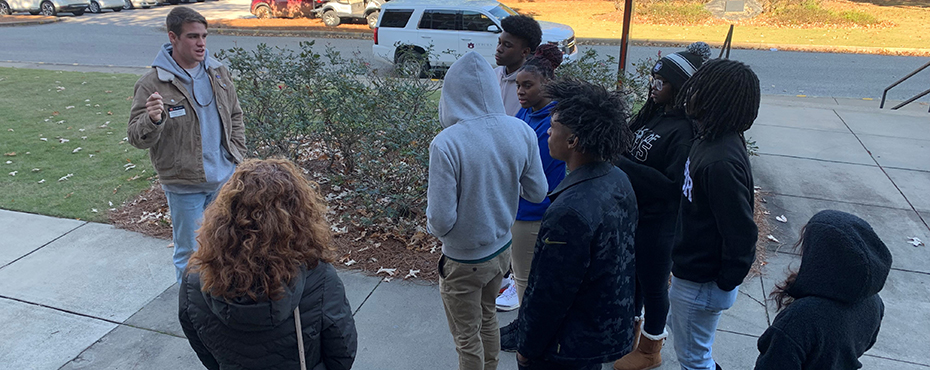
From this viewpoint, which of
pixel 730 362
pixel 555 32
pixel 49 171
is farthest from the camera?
pixel 555 32

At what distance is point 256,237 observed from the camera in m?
1.89

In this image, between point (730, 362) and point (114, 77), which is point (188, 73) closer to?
point (730, 362)

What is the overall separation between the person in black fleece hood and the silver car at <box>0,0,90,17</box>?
30353 millimetres

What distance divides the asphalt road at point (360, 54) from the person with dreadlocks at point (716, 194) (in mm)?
8527

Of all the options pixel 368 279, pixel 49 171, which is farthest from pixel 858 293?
pixel 49 171

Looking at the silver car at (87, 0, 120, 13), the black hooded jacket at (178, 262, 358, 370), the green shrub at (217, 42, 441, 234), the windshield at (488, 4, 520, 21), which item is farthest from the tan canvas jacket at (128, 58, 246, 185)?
the silver car at (87, 0, 120, 13)

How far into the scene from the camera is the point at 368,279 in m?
4.44

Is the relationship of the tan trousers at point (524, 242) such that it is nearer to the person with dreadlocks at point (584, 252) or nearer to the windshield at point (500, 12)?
the person with dreadlocks at point (584, 252)

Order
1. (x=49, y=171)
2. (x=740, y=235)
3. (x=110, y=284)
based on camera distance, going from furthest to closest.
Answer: (x=49, y=171) < (x=110, y=284) < (x=740, y=235)

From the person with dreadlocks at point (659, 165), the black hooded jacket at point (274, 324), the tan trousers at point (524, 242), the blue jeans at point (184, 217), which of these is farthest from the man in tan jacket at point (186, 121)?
the person with dreadlocks at point (659, 165)

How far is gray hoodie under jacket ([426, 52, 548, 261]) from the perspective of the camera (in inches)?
102

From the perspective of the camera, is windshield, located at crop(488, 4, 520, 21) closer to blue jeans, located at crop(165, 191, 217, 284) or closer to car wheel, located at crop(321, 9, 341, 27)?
car wheel, located at crop(321, 9, 341, 27)

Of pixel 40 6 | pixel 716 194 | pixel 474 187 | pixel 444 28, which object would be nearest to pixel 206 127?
pixel 474 187

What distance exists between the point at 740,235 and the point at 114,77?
12.8 meters
